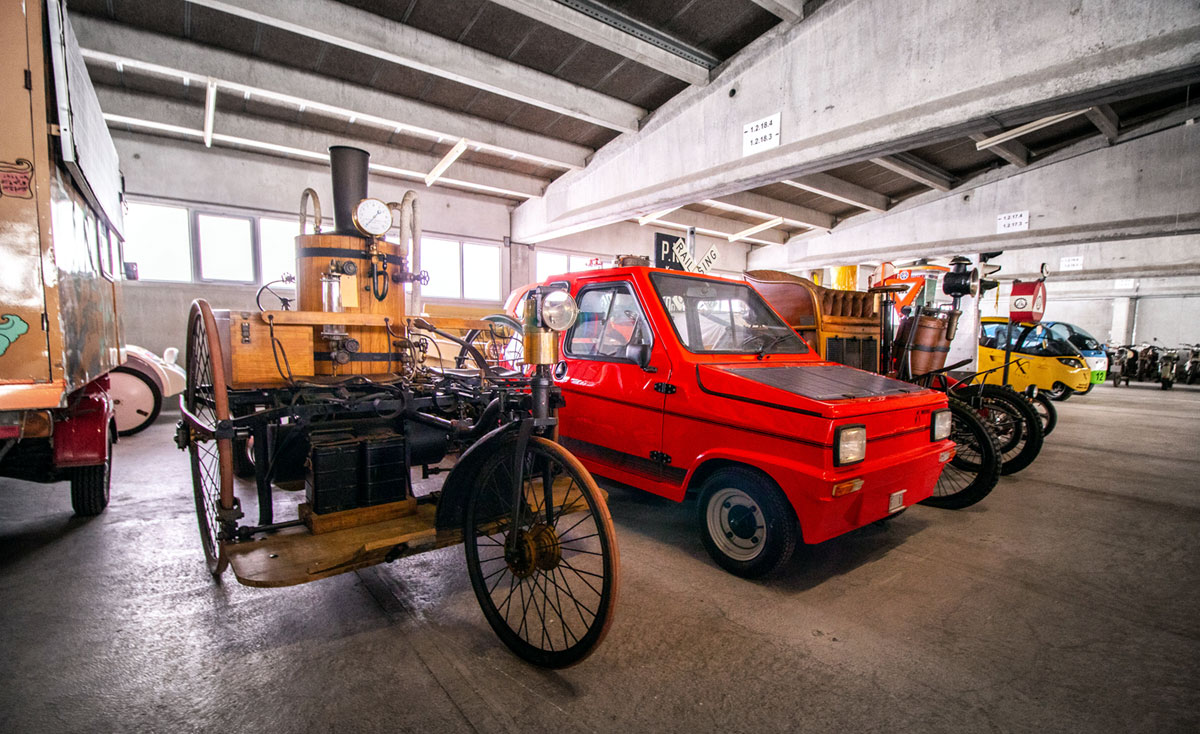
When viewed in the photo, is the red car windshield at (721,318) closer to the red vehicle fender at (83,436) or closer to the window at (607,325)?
the window at (607,325)

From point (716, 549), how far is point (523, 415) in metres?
1.51

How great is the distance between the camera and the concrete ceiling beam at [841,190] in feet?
32.2

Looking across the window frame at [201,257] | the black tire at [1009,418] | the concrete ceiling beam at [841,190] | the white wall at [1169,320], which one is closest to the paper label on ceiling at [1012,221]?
the concrete ceiling beam at [841,190]

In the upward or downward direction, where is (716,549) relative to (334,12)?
downward

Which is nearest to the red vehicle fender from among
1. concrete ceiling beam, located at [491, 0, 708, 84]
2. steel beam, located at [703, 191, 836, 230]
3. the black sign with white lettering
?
concrete ceiling beam, located at [491, 0, 708, 84]

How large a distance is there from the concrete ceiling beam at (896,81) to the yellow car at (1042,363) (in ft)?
24.0

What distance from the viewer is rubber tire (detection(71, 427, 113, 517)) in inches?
145

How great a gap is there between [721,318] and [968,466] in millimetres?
2591

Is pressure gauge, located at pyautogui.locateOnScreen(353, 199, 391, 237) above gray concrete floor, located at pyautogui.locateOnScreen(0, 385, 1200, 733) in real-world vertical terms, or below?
above

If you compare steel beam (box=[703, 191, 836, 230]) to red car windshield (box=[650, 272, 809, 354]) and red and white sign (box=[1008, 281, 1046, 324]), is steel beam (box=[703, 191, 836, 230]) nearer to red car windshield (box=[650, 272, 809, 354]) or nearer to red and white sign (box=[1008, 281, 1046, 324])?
red and white sign (box=[1008, 281, 1046, 324])

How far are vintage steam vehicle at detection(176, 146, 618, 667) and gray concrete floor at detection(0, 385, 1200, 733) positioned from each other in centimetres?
25

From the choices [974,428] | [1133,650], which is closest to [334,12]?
[974,428]

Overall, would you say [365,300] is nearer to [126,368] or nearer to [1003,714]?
[1003,714]

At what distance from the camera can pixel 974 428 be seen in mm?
4055
